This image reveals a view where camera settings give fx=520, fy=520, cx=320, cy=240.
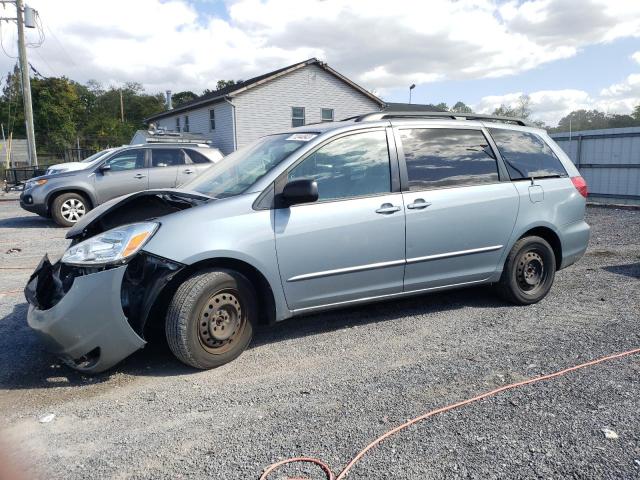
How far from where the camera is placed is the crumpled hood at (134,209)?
4086 mm

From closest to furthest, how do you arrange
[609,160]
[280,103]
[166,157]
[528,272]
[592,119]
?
[528,272]
[166,157]
[609,160]
[592,119]
[280,103]

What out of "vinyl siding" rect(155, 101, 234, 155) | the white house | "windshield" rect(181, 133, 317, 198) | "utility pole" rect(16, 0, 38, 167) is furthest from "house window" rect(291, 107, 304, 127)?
"windshield" rect(181, 133, 317, 198)

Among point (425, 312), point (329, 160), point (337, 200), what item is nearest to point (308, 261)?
point (337, 200)

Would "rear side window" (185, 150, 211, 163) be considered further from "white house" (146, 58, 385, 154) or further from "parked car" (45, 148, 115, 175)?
"white house" (146, 58, 385, 154)

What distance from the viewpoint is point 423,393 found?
337cm

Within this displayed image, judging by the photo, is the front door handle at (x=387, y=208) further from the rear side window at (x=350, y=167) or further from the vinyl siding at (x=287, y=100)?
the vinyl siding at (x=287, y=100)

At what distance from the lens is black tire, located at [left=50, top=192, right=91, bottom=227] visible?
11.1 m

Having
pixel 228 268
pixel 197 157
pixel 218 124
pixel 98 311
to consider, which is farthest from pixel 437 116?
pixel 218 124

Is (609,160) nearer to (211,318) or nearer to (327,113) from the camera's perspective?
(211,318)

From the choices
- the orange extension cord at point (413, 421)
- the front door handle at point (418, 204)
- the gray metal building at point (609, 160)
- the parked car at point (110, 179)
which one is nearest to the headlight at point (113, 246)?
the orange extension cord at point (413, 421)

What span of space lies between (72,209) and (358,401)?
9882mm

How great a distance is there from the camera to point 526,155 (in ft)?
17.1

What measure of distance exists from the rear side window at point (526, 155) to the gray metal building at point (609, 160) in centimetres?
904

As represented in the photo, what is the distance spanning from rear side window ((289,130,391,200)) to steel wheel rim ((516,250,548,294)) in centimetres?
172
